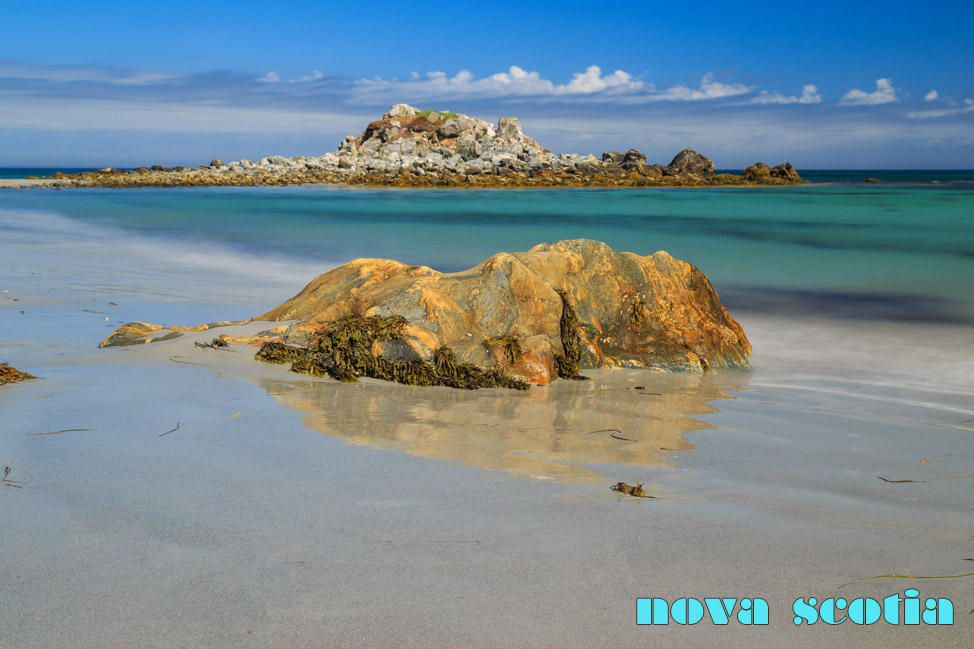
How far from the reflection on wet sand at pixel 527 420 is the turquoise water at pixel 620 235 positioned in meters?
5.23

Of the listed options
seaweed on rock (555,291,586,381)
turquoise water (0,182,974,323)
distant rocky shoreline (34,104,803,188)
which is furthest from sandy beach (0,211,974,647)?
distant rocky shoreline (34,104,803,188)

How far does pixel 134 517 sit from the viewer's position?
2.48 m

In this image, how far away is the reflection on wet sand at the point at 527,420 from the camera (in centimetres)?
326

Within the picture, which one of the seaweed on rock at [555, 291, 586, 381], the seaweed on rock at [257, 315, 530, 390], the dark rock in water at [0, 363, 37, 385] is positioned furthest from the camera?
the seaweed on rock at [555, 291, 586, 381]

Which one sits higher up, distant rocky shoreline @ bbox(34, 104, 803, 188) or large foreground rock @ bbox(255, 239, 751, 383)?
distant rocky shoreline @ bbox(34, 104, 803, 188)

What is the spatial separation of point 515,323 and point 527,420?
127 centimetres

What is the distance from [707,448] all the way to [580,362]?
6.28 feet

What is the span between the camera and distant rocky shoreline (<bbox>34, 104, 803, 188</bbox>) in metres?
50.2

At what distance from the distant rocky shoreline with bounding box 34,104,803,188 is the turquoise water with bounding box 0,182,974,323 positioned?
17018mm

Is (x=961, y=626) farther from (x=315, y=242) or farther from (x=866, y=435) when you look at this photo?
(x=315, y=242)

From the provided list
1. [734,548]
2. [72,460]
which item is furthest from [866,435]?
[72,460]

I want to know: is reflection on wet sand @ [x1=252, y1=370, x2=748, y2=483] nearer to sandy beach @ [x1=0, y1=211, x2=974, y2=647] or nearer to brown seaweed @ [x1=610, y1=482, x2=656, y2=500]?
sandy beach @ [x1=0, y1=211, x2=974, y2=647]

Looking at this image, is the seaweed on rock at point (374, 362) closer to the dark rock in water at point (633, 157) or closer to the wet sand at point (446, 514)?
the wet sand at point (446, 514)

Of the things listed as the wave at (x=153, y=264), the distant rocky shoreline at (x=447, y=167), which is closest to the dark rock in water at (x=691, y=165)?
the distant rocky shoreline at (x=447, y=167)
